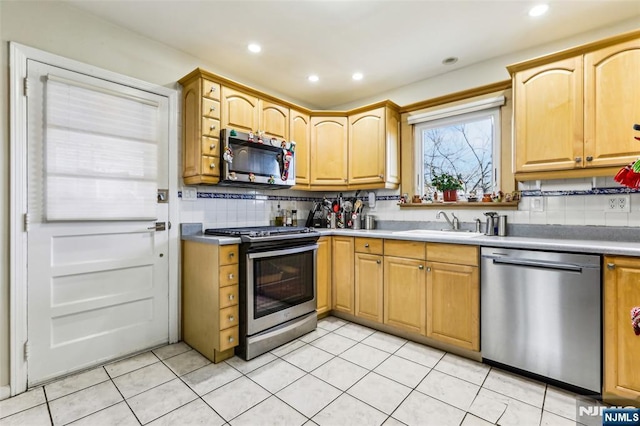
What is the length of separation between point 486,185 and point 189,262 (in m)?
2.85

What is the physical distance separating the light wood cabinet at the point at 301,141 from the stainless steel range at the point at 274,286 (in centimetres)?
84

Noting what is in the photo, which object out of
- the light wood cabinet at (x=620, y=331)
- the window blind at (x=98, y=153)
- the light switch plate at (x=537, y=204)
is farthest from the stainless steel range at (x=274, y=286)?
the light wood cabinet at (x=620, y=331)

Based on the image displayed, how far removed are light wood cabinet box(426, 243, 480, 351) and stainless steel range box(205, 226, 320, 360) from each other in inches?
42.3

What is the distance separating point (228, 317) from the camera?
231 cm

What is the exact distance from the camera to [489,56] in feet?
9.20

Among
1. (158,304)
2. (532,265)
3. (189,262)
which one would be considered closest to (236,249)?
(189,262)

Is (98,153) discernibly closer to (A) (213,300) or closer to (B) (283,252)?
(A) (213,300)

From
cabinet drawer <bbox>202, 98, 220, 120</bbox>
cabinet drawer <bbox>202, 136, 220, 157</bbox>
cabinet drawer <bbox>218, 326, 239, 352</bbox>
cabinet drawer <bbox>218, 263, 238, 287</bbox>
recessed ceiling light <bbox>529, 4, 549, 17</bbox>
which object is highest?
recessed ceiling light <bbox>529, 4, 549, 17</bbox>

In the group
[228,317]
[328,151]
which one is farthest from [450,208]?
[228,317]

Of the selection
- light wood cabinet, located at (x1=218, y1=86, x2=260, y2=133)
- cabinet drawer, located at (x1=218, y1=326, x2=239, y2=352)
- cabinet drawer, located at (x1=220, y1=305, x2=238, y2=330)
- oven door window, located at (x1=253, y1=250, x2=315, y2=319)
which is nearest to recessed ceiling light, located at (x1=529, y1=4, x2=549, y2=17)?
light wood cabinet, located at (x1=218, y1=86, x2=260, y2=133)

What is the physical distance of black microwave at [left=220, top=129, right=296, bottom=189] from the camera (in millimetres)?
2600

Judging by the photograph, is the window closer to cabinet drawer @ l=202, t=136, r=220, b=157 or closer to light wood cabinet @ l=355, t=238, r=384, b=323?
light wood cabinet @ l=355, t=238, r=384, b=323

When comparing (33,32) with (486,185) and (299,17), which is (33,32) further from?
(486,185)

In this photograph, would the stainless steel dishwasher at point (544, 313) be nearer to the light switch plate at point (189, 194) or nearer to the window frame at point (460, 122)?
the window frame at point (460, 122)
